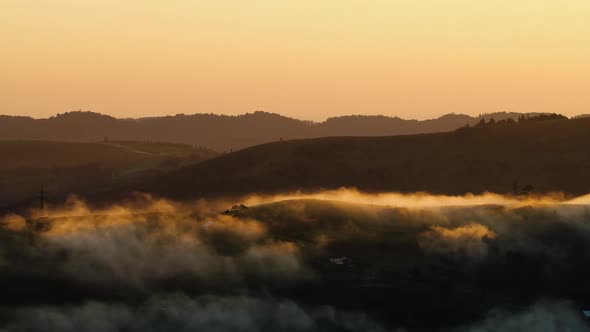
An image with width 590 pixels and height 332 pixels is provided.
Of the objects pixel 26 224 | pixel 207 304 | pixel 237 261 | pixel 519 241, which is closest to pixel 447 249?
pixel 519 241

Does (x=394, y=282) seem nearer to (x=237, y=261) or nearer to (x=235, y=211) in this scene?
(x=237, y=261)

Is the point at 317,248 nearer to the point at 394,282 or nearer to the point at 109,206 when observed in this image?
the point at 394,282

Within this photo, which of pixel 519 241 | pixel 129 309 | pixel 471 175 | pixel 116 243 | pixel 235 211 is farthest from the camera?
pixel 471 175

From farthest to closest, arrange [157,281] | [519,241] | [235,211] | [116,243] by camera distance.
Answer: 1. [235,211]
2. [519,241]
3. [116,243]
4. [157,281]

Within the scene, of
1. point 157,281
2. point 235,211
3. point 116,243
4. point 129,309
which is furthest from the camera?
point 235,211

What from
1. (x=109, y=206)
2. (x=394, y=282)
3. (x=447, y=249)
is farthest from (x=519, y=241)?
(x=109, y=206)

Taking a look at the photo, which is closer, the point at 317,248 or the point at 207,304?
the point at 207,304
